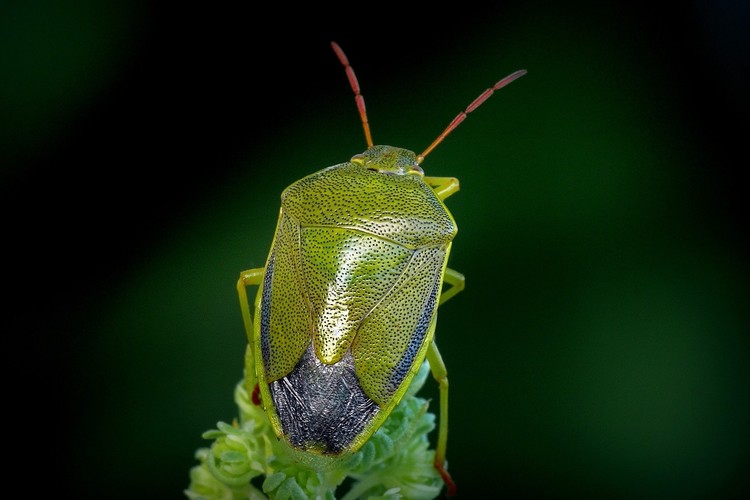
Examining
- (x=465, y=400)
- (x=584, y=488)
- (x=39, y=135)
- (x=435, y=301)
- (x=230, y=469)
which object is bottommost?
(x=584, y=488)

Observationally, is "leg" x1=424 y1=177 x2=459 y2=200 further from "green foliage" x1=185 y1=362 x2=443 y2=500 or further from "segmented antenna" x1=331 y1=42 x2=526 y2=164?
"green foliage" x1=185 y1=362 x2=443 y2=500

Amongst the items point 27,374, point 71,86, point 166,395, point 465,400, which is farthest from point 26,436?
point 465,400

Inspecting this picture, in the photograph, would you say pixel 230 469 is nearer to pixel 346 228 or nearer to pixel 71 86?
pixel 346 228

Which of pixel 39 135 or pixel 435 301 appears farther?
pixel 39 135

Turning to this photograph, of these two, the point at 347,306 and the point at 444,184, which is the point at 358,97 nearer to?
the point at 444,184

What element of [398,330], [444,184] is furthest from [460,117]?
[398,330]

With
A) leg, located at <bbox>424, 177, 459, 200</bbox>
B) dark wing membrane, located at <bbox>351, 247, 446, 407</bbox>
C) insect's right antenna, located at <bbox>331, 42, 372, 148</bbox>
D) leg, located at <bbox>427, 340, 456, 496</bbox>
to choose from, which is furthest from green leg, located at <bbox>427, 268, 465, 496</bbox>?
insect's right antenna, located at <bbox>331, 42, 372, 148</bbox>
